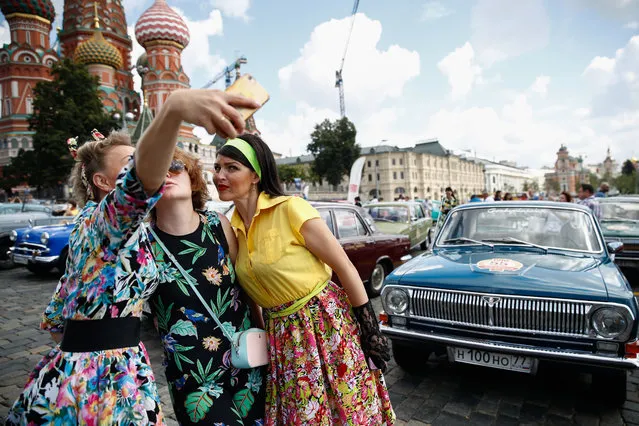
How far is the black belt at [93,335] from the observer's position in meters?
1.27

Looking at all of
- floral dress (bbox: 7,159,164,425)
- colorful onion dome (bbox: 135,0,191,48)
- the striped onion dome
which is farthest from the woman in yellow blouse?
colorful onion dome (bbox: 135,0,191,48)

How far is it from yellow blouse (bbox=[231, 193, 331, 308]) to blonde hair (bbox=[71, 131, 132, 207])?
666mm

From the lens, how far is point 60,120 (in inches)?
1154

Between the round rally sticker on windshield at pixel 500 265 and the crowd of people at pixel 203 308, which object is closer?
the crowd of people at pixel 203 308

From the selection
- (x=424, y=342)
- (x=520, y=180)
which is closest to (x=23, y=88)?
(x=424, y=342)

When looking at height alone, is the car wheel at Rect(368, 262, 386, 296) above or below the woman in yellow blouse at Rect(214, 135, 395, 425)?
below

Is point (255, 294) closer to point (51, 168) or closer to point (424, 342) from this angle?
point (424, 342)

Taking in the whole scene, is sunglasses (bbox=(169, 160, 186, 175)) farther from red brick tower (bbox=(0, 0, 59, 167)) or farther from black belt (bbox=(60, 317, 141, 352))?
red brick tower (bbox=(0, 0, 59, 167))

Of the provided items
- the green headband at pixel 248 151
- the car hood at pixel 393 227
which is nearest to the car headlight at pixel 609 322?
the green headband at pixel 248 151

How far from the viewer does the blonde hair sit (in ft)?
4.80

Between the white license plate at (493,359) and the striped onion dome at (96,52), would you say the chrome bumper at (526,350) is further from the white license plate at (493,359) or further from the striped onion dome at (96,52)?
the striped onion dome at (96,52)

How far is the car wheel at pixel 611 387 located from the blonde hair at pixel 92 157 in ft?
12.1

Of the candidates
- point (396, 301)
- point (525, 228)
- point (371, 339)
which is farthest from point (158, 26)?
point (371, 339)

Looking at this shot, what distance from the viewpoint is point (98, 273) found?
4.05 feet
